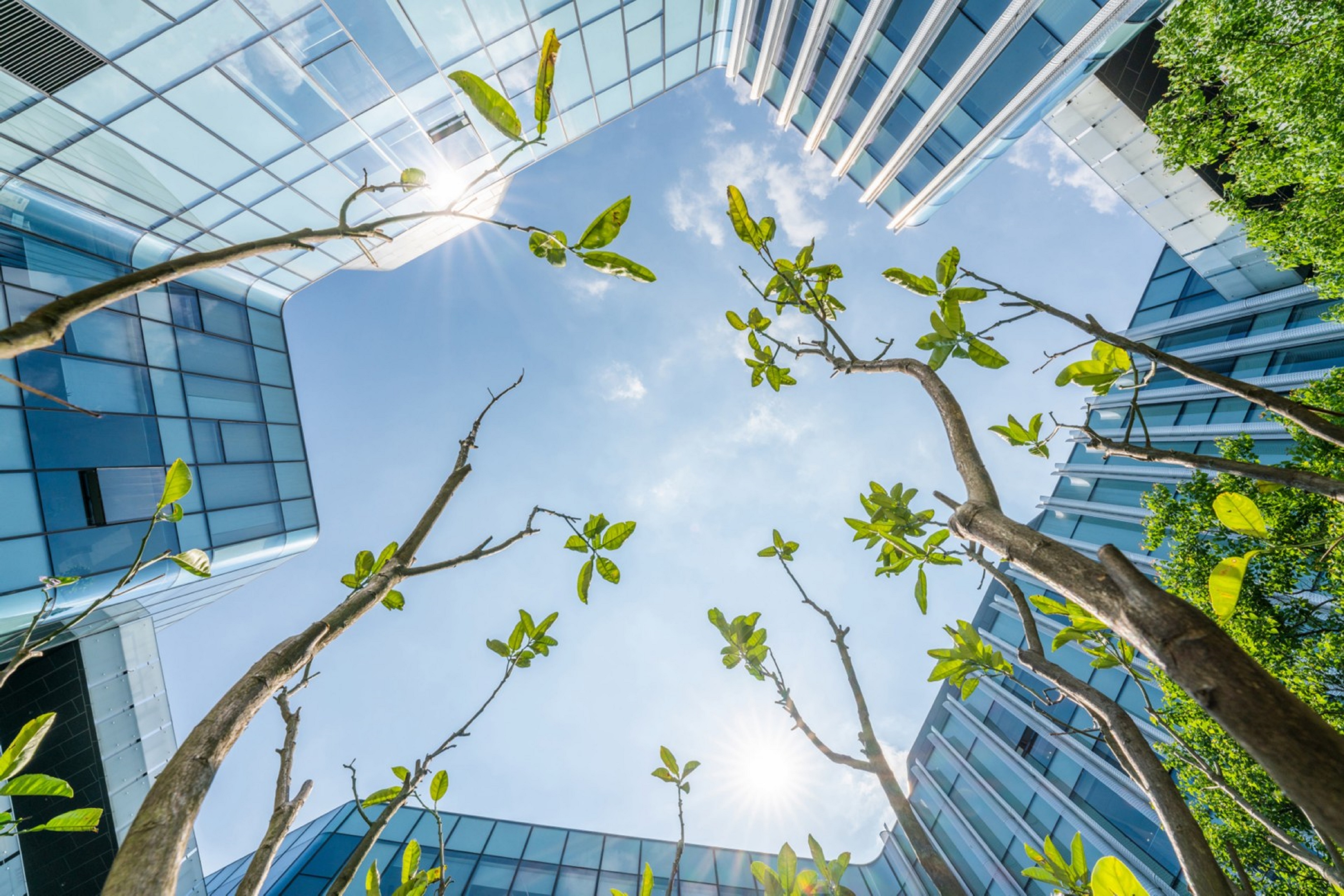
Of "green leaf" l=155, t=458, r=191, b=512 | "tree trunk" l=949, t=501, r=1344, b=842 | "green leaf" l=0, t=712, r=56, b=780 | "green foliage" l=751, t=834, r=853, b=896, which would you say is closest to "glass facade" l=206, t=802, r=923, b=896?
"green foliage" l=751, t=834, r=853, b=896

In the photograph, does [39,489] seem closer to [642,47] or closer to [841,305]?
[841,305]

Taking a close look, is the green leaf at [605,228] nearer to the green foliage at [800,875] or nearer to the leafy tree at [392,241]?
the leafy tree at [392,241]

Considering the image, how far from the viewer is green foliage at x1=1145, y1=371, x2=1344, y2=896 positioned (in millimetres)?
7434

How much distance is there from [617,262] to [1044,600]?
8.27 feet

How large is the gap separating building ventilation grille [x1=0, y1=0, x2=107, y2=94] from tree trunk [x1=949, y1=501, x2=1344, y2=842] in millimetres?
13379

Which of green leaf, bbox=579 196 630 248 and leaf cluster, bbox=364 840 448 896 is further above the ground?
green leaf, bbox=579 196 630 248

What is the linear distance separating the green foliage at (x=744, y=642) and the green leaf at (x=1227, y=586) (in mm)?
2407

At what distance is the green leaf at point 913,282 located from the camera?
98.2 inches

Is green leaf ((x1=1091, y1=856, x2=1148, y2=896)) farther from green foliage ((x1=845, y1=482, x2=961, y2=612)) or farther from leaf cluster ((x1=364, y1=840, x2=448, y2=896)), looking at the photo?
leaf cluster ((x1=364, y1=840, x2=448, y2=896))

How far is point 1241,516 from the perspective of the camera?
179 centimetres

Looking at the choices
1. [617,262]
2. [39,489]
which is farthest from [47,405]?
[617,262]

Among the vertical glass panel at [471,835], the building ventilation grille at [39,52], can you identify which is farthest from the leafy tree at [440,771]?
the vertical glass panel at [471,835]

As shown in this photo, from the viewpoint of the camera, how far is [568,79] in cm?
1263

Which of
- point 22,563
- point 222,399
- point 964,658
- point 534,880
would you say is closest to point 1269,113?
point 964,658
